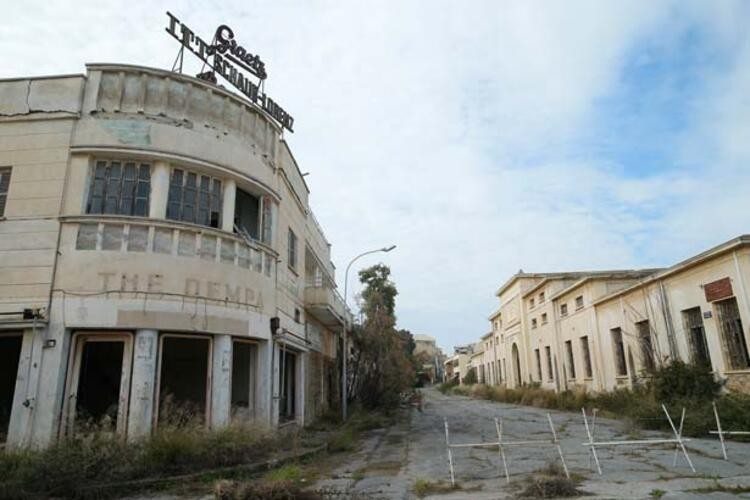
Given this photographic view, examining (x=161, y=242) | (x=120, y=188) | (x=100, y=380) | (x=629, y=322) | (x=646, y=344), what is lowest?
(x=100, y=380)

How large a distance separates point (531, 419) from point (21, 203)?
19.1 meters

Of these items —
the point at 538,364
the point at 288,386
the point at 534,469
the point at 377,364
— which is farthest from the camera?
the point at 538,364

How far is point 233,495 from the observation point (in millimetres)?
6891

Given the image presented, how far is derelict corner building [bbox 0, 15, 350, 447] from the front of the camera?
10.0 meters

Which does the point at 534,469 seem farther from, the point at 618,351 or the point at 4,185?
the point at 618,351

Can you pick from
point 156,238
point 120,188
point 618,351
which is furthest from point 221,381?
point 618,351

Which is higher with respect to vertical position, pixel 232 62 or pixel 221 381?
pixel 232 62

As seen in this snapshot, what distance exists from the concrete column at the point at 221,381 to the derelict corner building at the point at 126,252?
3 cm

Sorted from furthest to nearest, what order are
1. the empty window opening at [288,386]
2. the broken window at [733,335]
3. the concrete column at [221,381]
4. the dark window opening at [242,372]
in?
the empty window opening at [288,386] < the broken window at [733,335] < the dark window opening at [242,372] < the concrete column at [221,381]

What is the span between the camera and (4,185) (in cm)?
1105

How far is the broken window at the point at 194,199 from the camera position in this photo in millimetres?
11602

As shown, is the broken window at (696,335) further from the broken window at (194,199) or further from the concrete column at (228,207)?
the broken window at (194,199)

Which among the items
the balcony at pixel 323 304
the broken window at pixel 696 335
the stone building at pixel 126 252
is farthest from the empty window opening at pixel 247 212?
the broken window at pixel 696 335

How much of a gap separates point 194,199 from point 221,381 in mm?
4288
